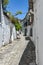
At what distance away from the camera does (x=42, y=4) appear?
241 inches

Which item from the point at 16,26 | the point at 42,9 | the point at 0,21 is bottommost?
the point at 16,26

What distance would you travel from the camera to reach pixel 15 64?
27.7 ft

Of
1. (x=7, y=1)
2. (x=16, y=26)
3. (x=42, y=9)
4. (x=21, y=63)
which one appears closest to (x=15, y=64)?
(x=21, y=63)

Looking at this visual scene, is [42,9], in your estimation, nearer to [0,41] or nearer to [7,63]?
[7,63]

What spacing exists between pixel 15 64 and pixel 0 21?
7.55 meters

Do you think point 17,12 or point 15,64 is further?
point 17,12

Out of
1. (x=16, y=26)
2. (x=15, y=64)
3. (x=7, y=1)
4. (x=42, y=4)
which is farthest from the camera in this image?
(x=16, y=26)

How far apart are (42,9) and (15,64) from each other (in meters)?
3.45

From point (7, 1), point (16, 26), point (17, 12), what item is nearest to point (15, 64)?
point (7, 1)

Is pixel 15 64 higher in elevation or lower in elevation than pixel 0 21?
lower

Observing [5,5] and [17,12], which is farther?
[17,12]

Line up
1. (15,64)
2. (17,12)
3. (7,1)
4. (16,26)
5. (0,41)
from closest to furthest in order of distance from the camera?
(15,64)
(0,41)
(7,1)
(17,12)
(16,26)

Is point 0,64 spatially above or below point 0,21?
below

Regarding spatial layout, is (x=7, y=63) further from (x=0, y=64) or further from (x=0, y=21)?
(x=0, y=21)
